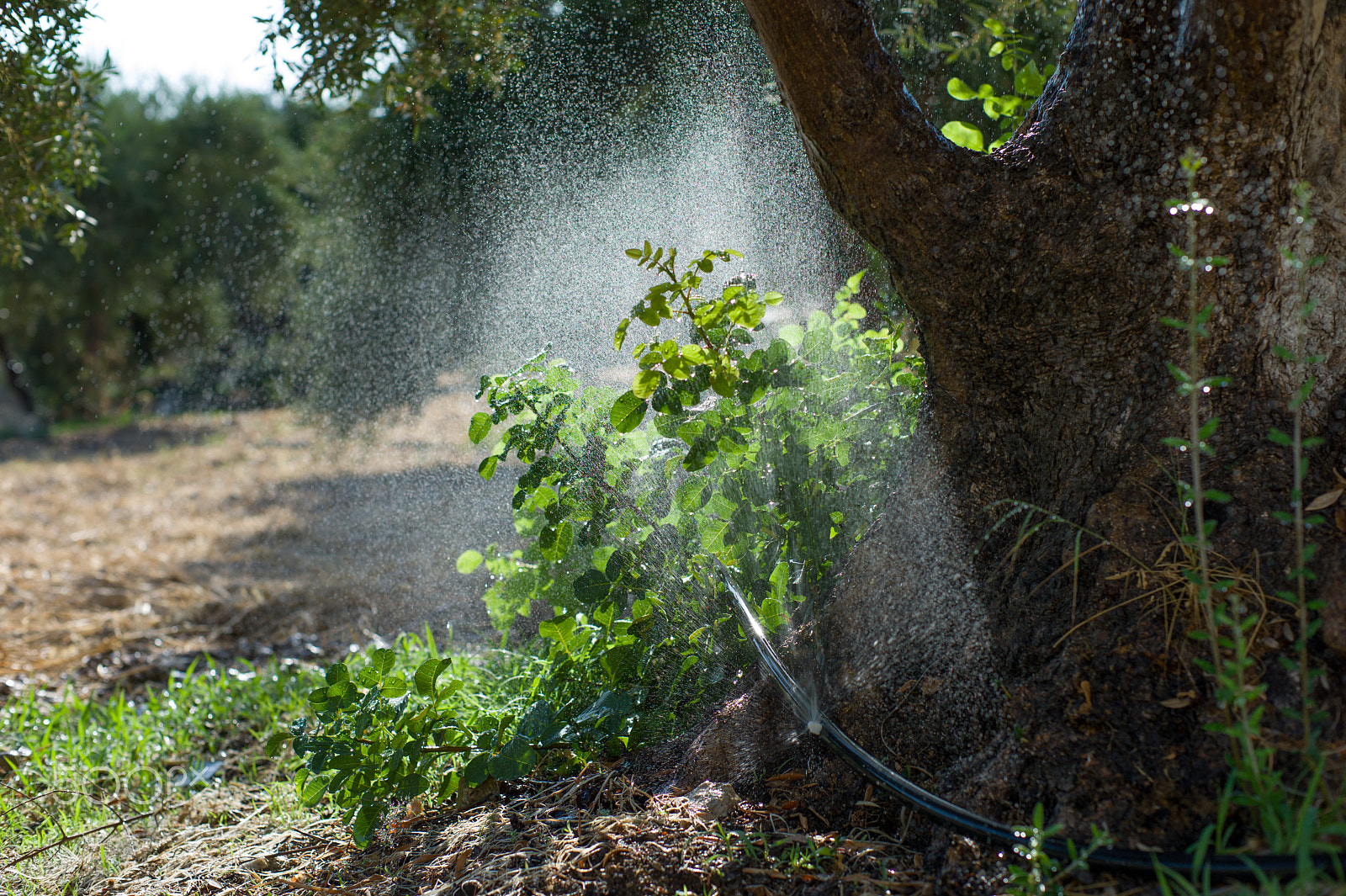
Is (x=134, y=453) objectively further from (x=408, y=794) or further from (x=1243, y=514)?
(x=1243, y=514)

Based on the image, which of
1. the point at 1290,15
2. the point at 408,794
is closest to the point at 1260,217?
the point at 1290,15

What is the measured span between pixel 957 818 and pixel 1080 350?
862 mm

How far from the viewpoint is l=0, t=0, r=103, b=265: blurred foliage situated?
2803 mm

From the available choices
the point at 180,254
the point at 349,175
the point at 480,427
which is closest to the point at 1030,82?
the point at 480,427

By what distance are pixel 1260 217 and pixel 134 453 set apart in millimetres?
10284

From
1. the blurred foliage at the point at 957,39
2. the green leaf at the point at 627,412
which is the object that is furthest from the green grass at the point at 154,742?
the blurred foliage at the point at 957,39

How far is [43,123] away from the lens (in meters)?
3.08

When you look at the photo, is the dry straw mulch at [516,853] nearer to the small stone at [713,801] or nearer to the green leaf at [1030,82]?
the small stone at [713,801]

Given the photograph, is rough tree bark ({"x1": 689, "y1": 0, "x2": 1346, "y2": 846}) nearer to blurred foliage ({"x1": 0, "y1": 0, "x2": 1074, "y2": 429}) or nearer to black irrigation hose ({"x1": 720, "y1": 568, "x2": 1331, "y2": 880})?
black irrigation hose ({"x1": 720, "y1": 568, "x2": 1331, "y2": 880})

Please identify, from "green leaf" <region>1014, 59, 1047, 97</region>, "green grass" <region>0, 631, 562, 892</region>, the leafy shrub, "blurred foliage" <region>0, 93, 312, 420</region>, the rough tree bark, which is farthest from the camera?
"blurred foliage" <region>0, 93, 312, 420</region>

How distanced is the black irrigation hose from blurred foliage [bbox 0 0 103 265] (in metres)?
2.76

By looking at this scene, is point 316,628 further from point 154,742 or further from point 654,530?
point 654,530

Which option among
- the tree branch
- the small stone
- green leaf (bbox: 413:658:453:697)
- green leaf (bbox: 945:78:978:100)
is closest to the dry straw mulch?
the small stone

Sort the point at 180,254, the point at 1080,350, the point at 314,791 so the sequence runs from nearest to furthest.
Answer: the point at 1080,350
the point at 314,791
the point at 180,254
